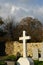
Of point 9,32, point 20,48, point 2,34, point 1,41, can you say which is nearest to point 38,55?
point 20,48

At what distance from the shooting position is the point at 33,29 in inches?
1903

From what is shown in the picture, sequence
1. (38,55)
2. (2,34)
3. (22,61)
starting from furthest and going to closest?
(2,34)
(38,55)
(22,61)

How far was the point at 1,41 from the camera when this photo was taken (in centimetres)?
3806

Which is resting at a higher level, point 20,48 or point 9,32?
point 9,32

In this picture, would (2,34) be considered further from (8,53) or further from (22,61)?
(22,61)

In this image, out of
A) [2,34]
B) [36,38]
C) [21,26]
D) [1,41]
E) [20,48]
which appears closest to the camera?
[20,48]

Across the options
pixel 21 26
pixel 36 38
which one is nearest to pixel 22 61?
pixel 36 38

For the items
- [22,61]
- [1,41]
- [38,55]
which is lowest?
[22,61]

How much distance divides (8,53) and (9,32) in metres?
10.9

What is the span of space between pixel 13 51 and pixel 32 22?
13044 millimetres

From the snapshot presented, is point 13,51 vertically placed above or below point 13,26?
below

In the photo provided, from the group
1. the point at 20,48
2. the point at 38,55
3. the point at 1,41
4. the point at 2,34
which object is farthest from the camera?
the point at 2,34

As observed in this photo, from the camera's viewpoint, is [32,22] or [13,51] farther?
[32,22]

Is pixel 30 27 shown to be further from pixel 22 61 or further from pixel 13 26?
A: pixel 22 61
